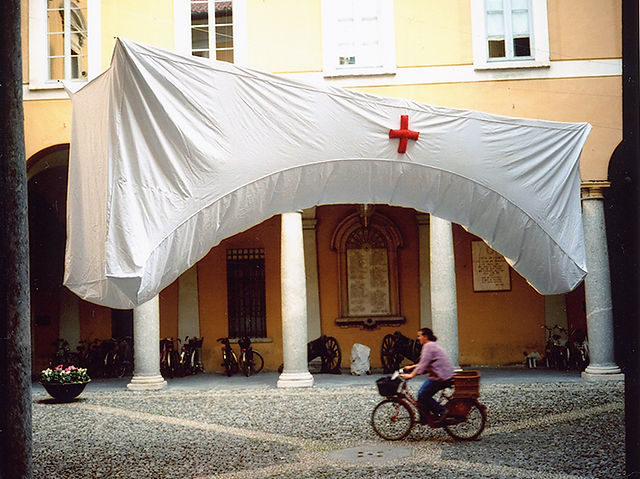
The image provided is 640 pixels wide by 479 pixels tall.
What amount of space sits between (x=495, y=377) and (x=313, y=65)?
23.6ft

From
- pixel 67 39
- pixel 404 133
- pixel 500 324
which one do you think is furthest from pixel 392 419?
pixel 67 39

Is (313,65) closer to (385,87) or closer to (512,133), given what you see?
(385,87)

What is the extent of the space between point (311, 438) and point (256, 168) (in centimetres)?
483

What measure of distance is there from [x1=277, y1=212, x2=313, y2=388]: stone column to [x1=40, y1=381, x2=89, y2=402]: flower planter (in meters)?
3.71

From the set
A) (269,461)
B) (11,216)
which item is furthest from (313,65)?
(11,216)

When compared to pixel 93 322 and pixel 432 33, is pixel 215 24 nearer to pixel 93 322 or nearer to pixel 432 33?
pixel 432 33

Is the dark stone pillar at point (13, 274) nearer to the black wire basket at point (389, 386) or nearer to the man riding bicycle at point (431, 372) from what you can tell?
the black wire basket at point (389, 386)

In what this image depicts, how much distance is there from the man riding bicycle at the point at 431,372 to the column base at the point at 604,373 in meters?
6.67

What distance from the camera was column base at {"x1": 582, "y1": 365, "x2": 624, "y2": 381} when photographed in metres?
15.0

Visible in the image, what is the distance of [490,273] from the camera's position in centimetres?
1862

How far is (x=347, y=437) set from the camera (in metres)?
9.97

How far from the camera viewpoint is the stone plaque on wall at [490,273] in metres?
18.6

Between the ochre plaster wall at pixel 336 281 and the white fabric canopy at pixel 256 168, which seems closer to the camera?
the white fabric canopy at pixel 256 168

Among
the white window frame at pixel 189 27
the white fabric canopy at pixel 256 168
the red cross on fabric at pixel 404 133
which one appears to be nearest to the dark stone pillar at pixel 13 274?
the white fabric canopy at pixel 256 168
